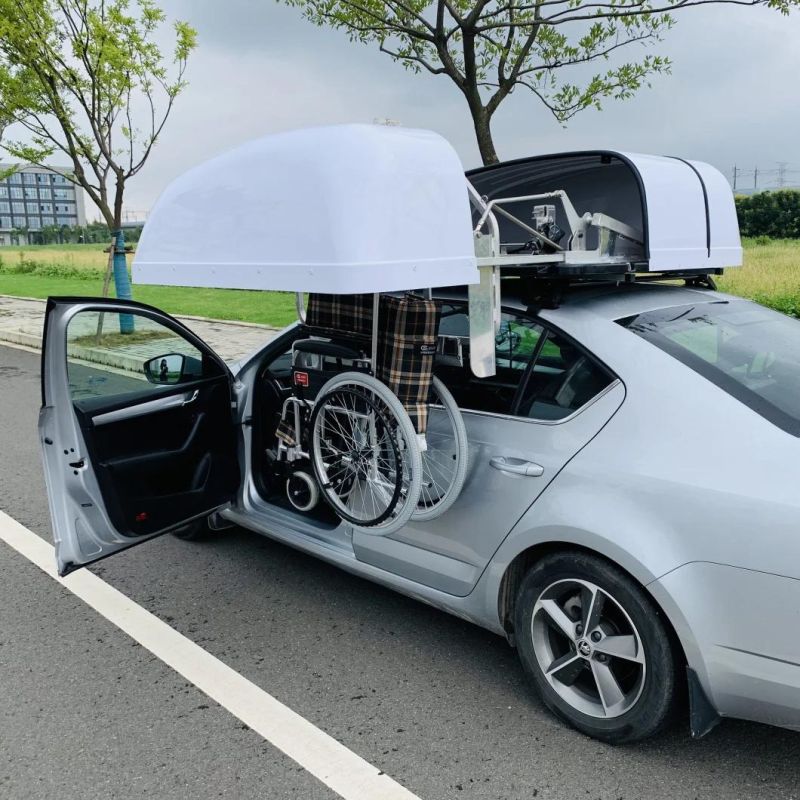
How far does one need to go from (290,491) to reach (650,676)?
186cm

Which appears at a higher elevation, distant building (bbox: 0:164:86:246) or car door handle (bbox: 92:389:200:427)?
distant building (bbox: 0:164:86:246)

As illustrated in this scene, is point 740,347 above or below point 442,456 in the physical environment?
above

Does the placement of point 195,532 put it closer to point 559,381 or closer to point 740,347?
point 559,381

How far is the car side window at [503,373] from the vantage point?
8.98ft

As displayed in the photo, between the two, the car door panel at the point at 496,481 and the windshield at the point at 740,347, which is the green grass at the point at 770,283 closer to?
the windshield at the point at 740,347

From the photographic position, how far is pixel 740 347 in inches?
105

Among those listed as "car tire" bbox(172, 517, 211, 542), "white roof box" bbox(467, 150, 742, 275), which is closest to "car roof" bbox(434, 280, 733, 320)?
"white roof box" bbox(467, 150, 742, 275)

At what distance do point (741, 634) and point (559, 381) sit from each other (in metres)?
0.98

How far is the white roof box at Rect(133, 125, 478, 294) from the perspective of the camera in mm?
2254

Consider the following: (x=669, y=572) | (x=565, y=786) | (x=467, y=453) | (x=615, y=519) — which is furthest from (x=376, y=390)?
(x=565, y=786)

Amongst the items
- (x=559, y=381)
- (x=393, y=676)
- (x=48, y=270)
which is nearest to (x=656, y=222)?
(x=559, y=381)

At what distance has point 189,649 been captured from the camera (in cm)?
311

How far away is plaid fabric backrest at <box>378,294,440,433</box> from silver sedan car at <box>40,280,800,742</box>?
23 centimetres

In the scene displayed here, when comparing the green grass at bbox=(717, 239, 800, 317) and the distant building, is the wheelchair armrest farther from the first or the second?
the distant building
